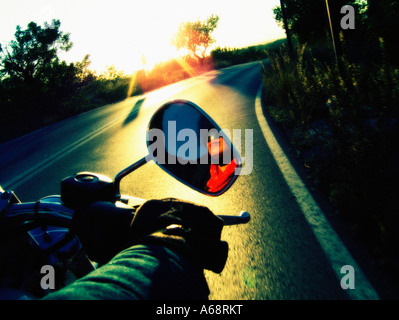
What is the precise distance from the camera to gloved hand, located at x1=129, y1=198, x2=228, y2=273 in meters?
0.83

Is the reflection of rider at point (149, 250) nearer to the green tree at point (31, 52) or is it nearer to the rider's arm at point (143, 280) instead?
the rider's arm at point (143, 280)

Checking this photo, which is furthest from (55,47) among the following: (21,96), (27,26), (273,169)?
(273,169)

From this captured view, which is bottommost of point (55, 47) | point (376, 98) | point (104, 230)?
point (376, 98)

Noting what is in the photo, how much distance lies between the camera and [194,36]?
70.2m

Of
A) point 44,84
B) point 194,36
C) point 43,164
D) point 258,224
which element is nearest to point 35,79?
point 44,84

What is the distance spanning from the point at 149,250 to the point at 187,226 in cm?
18

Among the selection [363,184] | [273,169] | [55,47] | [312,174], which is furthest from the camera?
[55,47]

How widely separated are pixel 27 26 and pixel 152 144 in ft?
113

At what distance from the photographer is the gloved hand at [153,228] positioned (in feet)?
2.76

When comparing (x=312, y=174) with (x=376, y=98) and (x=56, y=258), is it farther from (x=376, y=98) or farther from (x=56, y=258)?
(x=56, y=258)

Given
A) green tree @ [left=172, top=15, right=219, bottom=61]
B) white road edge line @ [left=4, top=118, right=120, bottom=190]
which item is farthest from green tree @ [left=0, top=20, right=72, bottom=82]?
green tree @ [left=172, top=15, right=219, bottom=61]

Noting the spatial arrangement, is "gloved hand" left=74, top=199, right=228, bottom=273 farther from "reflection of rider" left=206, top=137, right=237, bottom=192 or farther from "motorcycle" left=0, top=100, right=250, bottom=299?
"reflection of rider" left=206, top=137, right=237, bottom=192

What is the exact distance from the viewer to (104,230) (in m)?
0.87
